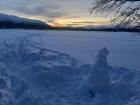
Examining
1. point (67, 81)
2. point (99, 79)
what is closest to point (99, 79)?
point (99, 79)

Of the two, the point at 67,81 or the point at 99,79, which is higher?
the point at 99,79

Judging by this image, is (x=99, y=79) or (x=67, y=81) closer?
(x=99, y=79)

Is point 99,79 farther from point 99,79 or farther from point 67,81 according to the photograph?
point 67,81

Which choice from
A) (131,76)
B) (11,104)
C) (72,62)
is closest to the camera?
(11,104)

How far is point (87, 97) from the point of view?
43.8 feet

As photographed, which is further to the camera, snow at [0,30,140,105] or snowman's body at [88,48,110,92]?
snowman's body at [88,48,110,92]

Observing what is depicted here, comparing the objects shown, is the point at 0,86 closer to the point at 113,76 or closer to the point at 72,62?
the point at 113,76

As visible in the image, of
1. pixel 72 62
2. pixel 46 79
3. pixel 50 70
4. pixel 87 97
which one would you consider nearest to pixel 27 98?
pixel 87 97

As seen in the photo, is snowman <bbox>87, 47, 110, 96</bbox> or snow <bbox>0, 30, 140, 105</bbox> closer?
snow <bbox>0, 30, 140, 105</bbox>

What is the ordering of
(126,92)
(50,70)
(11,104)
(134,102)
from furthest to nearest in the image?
(50,70), (126,92), (134,102), (11,104)

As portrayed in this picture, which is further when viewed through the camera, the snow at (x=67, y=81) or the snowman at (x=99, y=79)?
the snowman at (x=99, y=79)

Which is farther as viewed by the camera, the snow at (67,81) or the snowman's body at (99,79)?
the snowman's body at (99,79)

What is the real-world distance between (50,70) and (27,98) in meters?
5.15

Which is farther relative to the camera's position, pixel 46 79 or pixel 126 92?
pixel 46 79
